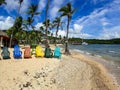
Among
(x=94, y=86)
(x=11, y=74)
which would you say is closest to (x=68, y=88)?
(x=94, y=86)

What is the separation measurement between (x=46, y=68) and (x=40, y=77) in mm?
2108

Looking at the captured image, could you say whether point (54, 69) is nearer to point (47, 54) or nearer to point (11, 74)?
point (11, 74)

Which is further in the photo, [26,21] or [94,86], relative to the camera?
[26,21]

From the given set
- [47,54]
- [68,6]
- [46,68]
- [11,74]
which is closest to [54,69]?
[46,68]

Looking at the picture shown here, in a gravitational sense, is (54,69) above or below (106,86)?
above

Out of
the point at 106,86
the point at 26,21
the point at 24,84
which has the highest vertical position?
the point at 26,21

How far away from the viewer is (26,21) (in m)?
52.6

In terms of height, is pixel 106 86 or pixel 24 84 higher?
pixel 24 84

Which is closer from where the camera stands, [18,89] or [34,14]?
[18,89]

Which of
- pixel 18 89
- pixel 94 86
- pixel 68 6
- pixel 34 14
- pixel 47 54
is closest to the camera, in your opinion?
pixel 18 89

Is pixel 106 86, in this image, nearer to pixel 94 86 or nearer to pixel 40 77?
pixel 94 86

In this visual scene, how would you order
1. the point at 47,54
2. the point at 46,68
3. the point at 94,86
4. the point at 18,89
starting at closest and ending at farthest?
the point at 18,89 → the point at 94,86 → the point at 46,68 → the point at 47,54

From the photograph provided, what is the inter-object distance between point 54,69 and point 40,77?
2356 mm

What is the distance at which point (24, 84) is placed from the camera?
10023 mm
